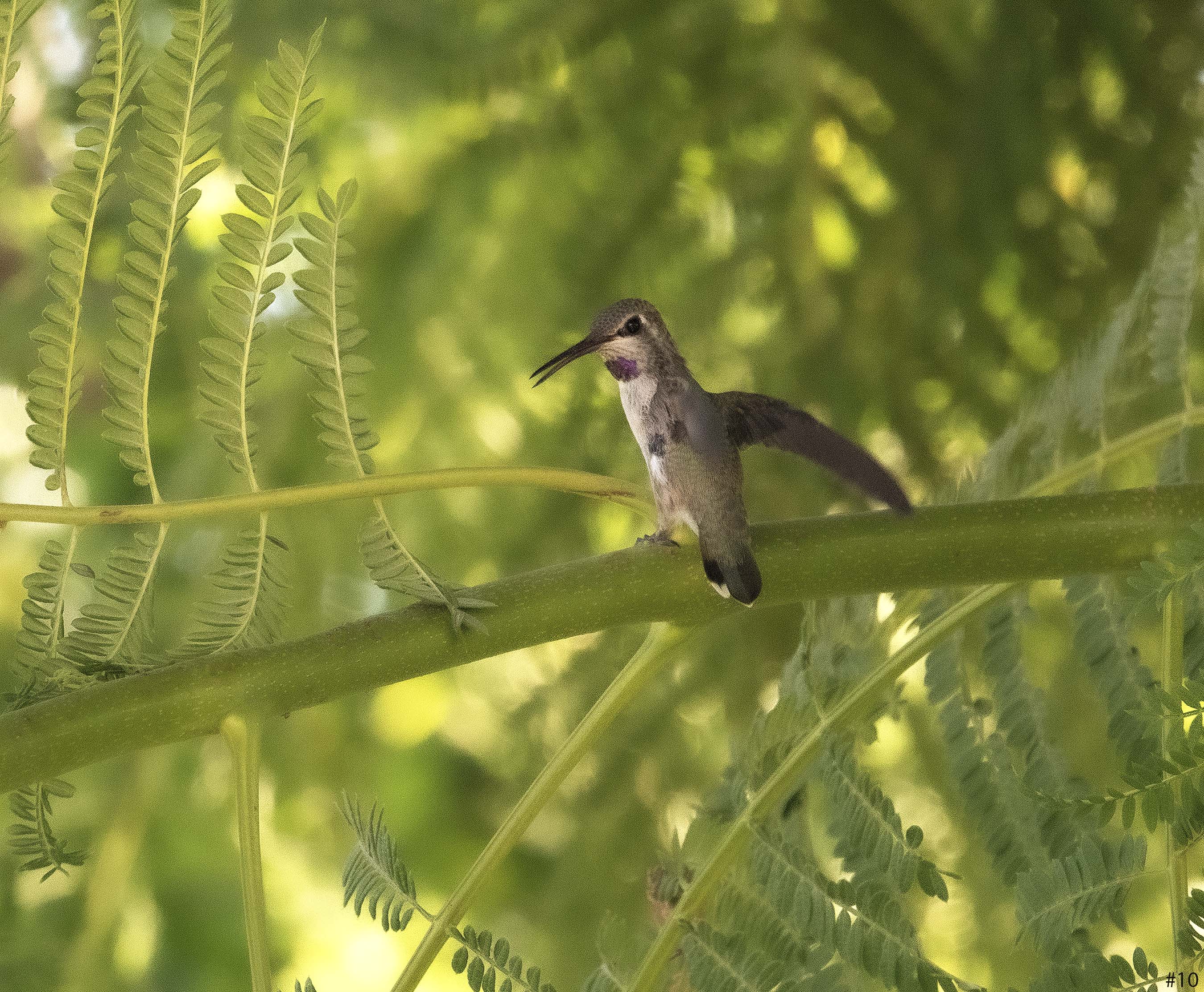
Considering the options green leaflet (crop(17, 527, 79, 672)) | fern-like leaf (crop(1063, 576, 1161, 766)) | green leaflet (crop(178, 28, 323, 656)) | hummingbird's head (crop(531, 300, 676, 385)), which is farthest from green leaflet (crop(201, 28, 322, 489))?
fern-like leaf (crop(1063, 576, 1161, 766))

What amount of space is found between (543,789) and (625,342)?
0.49 meters

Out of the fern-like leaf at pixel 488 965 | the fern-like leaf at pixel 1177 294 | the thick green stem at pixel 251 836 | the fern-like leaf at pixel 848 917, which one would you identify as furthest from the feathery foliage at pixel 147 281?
the fern-like leaf at pixel 1177 294

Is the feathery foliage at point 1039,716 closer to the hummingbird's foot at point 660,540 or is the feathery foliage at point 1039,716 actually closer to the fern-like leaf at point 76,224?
the hummingbird's foot at point 660,540

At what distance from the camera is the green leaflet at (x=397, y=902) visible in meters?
0.97

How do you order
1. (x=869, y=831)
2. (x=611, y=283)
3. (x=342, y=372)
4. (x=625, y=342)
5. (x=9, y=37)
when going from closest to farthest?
(x=9, y=37) → (x=342, y=372) → (x=869, y=831) → (x=625, y=342) → (x=611, y=283)

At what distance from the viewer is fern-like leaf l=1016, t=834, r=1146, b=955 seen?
0.93 m

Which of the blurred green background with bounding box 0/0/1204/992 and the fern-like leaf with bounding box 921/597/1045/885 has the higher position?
the blurred green background with bounding box 0/0/1204/992

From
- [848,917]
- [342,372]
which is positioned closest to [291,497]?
[342,372]

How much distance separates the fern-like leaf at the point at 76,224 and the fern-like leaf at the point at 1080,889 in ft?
2.61

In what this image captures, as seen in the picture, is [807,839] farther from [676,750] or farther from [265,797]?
[265,797]

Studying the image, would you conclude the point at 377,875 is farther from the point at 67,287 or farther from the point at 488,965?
the point at 67,287

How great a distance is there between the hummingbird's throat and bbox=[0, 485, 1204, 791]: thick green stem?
27 cm

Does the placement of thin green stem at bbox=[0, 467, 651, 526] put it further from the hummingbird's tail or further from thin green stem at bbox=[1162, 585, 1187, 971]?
thin green stem at bbox=[1162, 585, 1187, 971]

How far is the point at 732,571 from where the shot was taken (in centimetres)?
101
